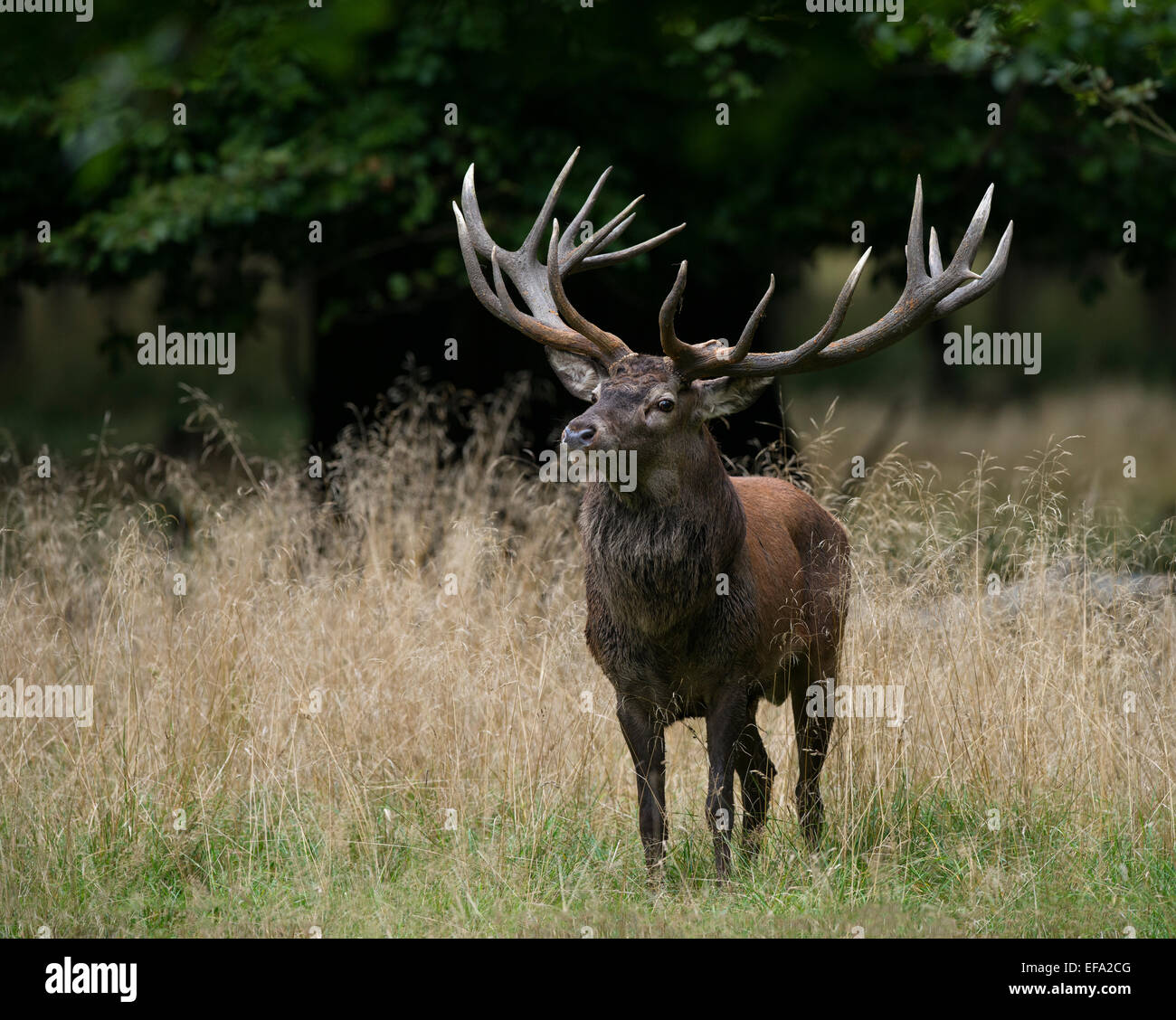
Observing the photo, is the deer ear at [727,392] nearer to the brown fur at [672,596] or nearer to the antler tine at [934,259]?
the brown fur at [672,596]

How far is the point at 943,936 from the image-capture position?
4270 millimetres

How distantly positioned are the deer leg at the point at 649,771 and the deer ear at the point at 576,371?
1.15 meters

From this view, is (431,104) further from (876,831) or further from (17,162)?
(876,831)

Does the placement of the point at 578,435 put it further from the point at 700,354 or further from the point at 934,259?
the point at 934,259

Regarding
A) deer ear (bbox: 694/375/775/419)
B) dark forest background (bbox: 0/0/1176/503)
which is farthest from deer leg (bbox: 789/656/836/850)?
dark forest background (bbox: 0/0/1176/503)

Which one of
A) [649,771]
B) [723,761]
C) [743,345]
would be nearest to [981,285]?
[743,345]

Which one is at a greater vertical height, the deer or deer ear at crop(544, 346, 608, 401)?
deer ear at crop(544, 346, 608, 401)

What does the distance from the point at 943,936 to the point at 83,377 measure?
74.6ft

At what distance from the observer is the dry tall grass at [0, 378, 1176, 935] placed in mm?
4492

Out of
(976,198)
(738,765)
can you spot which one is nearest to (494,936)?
(738,765)

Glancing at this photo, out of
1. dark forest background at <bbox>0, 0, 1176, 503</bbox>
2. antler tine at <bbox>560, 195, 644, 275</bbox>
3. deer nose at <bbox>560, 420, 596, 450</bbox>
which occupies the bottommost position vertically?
deer nose at <bbox>560, 420, 596, 450</bbox>

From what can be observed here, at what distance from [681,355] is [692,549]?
659 millimetres

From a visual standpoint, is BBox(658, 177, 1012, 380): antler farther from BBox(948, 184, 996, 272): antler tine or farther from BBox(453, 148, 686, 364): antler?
BBox(453, 148, 686, 364): antler

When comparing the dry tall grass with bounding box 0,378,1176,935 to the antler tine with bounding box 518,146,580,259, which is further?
the antler tine with bounding box 518,146,580,259
